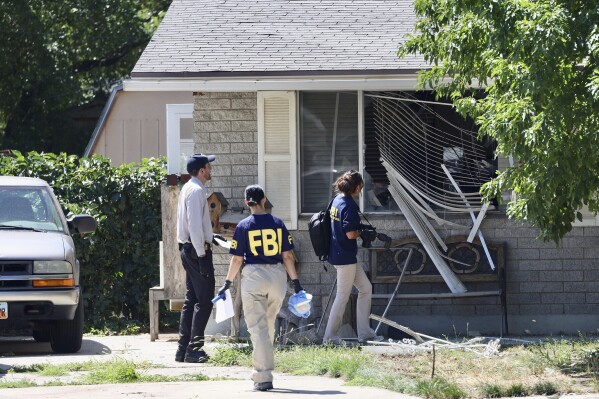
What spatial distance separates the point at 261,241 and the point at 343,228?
2561 millimetres

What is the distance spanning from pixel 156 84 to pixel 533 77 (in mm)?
5001

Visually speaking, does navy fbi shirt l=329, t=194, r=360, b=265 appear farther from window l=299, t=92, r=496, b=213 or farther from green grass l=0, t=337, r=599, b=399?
window l=299, t=92, r=496, b=213

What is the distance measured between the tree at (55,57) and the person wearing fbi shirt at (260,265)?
606 inches

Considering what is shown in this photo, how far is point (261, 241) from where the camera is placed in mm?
9844

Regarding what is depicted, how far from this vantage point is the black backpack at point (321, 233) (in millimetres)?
12422

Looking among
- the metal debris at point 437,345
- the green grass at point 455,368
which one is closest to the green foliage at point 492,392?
the green grass at point 455,368

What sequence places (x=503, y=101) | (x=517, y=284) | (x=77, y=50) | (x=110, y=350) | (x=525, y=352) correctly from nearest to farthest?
(x=503, y=101), (x=525, y=352), (x=110, y=350), (x=517, y=284), (x=77, y=50)

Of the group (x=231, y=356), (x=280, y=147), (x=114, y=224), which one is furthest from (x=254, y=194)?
(x=114, y=224)

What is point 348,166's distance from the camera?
13734 mm

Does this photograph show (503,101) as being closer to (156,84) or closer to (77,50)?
(156,84)

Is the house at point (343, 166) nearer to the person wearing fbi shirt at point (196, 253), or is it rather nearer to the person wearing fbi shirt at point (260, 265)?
the person wearing fbi shirt at point (196, 253)

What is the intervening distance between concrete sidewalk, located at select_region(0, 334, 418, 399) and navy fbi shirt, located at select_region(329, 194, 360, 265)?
1651 millimetres

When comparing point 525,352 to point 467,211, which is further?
point 467,211

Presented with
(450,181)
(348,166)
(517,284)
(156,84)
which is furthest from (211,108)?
(517,284)
